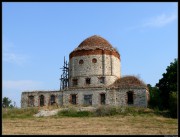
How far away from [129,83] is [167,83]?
227 inches

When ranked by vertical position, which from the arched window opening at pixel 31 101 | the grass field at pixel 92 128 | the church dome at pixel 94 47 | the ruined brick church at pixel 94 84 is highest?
the church dome at pixel 94 47

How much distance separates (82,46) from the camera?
3991 cm

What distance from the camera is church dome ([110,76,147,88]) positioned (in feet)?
115

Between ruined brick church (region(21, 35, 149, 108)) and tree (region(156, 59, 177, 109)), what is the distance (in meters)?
3.42

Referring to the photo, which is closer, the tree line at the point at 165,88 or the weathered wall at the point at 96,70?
the tree line at the point at 165,88

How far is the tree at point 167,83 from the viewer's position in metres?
36.6

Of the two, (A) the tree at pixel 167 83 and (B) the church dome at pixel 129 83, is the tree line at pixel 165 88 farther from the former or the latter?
(B) the church dome at pixel 129 83

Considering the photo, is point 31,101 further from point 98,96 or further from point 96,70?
point 96,70

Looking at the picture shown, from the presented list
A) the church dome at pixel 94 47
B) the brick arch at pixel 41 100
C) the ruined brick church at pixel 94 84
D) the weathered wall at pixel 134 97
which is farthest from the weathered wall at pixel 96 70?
the brick arch at pixel 41 100

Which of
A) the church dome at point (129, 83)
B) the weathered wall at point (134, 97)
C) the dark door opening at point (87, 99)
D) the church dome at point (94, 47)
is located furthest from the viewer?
the church dome at point (94, 47)

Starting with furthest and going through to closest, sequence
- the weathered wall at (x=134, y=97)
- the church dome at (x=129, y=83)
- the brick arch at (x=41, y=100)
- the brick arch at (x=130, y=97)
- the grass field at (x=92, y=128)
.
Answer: the brick arch at (x=41, y=100)
the church dome at (x=129, y=83)
the brick arch at (x=130, y=97)
the weathered wall at (x=134, y=97)
the grass field at (x=92, y=128)

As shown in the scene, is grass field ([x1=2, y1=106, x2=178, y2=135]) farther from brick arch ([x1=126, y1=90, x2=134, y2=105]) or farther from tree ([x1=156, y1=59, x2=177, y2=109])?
tree ([x1=156, y1=59, x2=177, y2=109])

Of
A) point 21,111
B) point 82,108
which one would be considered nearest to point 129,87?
point 82,108

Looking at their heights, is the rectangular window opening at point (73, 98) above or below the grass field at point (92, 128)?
above
